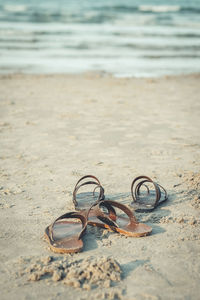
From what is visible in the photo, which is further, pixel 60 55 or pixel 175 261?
pixel 60 55

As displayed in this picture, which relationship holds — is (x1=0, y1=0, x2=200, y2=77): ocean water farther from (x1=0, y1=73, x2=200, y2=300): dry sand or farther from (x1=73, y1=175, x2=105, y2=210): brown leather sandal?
(x1=73, y1=175, x2=105, y2=210): brown leather sandal

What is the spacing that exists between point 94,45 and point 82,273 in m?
14.0

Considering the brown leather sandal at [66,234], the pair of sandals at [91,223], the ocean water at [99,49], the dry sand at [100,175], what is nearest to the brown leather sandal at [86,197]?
the pair of sandals at [91,223]

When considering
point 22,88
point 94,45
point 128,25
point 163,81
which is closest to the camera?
point 22,88

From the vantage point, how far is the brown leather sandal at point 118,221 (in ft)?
10.4

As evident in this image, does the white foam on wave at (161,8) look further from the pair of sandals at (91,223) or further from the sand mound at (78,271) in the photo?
the sand mound at (78,271)

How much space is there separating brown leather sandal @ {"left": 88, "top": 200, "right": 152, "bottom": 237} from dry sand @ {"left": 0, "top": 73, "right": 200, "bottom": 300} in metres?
0.07

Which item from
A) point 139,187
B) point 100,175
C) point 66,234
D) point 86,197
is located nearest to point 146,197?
point 139,187

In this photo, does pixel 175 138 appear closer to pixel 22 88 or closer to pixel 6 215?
pixel 6 215

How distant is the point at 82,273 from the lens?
2.64 m

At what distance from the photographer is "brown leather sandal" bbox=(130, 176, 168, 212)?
11.8 ft

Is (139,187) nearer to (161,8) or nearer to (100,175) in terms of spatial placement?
(100,175)

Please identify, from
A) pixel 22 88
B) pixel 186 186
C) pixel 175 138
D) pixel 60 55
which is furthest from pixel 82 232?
pixel 60 55

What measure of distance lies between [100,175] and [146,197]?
29.9 inches
